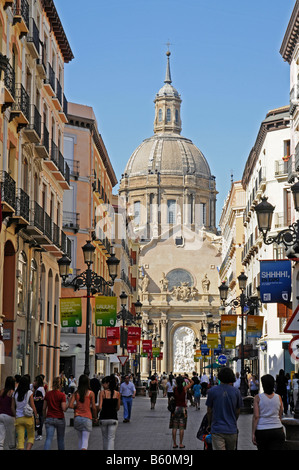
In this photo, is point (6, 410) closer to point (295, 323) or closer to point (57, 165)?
point (295, 323)

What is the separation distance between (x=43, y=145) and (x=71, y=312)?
6.88 metres

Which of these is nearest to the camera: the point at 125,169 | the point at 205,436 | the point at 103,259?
the point at 205,436

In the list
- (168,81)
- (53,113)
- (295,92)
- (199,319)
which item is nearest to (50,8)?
(53,113)

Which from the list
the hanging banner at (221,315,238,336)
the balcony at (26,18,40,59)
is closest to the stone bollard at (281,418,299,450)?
the balcony at (26,18,40,59)

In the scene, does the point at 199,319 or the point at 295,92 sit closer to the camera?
the point at 295,92

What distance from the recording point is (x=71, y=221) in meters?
51.8

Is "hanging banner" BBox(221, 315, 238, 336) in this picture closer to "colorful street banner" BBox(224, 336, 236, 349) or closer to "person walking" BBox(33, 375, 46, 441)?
"colorful street banner" BBox(224, 336, 236, 349)

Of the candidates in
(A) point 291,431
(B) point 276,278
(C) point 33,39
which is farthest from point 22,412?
(B) point 276,278

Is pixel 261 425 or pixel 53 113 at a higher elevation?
pixel 53 113

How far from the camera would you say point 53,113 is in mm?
38750

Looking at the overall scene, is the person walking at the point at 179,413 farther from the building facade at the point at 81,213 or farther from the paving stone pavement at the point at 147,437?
the building facade at the point at 81,213

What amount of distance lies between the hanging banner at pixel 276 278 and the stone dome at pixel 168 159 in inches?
3948
